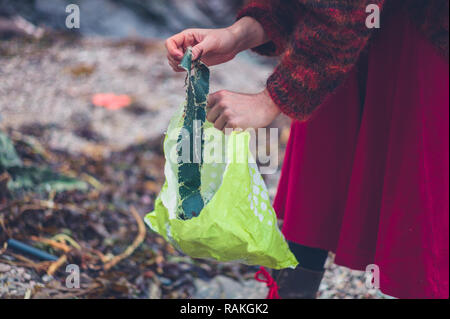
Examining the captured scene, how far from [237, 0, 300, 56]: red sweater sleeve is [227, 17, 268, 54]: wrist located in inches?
0.5

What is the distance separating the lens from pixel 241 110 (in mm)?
952

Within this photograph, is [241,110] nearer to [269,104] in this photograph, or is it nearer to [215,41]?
[269,104]

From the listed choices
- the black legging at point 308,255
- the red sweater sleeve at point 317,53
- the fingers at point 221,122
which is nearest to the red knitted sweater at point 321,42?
the red sweater sleeve at point 317,53

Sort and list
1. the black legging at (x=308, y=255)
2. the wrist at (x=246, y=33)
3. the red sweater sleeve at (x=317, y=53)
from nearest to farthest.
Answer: the red sweater sleeve at (x=317, y=53), the wrist at (x=246, y=33), the black legging at (x=308, y=255)

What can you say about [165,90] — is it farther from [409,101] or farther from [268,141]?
[409,101]

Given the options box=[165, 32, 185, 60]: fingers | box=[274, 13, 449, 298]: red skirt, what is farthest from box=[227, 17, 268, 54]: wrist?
box=[274, 13, 449, 298]: red skirt

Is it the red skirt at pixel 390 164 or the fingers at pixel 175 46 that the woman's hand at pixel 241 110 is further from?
the red skirt at pixel 390 164

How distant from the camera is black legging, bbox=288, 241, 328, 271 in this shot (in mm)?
1406

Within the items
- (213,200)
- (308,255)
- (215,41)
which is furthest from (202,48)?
(308,255)

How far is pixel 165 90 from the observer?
3.90 m

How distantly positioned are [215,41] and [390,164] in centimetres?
57

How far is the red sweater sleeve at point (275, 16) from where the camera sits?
1.06 metres

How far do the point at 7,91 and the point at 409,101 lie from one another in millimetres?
3298

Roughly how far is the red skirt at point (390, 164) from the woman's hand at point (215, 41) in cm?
31
